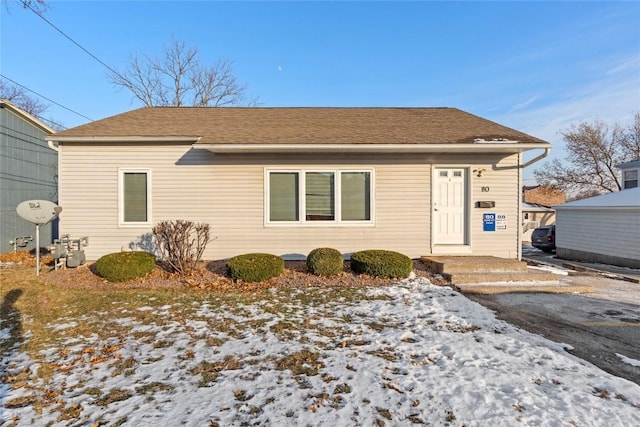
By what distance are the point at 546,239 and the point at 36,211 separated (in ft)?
69.0

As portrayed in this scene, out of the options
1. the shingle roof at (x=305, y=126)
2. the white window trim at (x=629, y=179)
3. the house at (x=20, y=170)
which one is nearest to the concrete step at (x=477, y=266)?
the shingle roof at (x=305, y=126)

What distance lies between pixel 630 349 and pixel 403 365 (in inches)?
110

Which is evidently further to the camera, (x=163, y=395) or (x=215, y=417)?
(x=163, y=395)

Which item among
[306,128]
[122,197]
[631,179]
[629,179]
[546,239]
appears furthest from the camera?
[546,239]

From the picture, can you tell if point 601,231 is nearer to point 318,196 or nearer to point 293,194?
point 318,196

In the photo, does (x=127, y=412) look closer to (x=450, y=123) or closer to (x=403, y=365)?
(x=403, y=365)

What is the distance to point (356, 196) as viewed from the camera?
826 cm

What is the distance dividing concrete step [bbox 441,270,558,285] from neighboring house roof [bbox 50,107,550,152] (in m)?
2.82

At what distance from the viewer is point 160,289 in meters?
6.32

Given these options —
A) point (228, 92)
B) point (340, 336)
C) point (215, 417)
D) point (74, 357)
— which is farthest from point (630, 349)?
point (228, 92)

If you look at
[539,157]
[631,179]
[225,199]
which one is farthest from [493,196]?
[631,179]

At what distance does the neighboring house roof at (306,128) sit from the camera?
301 inches

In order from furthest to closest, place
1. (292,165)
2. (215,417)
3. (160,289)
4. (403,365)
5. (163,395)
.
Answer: (292,165), (160,289), (403,365), (163,395), (215,417)

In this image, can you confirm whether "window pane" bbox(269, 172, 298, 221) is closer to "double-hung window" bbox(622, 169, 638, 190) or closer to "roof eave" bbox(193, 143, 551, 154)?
"roof eave" bbox(193, 143, 551, 154)
